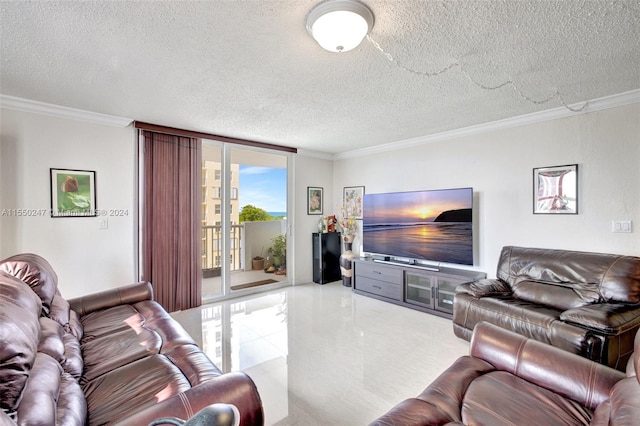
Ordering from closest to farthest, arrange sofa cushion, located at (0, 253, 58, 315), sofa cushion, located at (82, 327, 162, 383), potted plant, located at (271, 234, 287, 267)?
sofa cushion, located at (82, 327, 162, 383) < sofa cushion, located at (0, 253, 58, 315) < potted plant, located at (271, 234, 287, 267)

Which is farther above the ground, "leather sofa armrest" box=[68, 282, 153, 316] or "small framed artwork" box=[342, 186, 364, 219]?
"small framed artwork" box=[342, 186, 364, 219]

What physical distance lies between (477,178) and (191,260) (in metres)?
3.92

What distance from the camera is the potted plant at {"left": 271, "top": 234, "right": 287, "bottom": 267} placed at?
5.38 metres

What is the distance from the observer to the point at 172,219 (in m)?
3.95

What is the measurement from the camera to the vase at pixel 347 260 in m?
5.28

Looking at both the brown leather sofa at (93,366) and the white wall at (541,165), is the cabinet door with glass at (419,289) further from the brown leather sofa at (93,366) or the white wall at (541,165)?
the brown leather sofa at (93,366)

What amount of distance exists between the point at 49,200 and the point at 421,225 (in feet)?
14.2

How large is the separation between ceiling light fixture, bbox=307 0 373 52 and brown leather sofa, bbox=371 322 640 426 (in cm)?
189

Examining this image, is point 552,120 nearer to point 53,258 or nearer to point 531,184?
point 531,184

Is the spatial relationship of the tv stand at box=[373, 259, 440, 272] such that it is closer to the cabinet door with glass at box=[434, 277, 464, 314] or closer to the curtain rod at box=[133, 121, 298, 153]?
the cabinet door with glass at box=[434, 277, 464, 314]

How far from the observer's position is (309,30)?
1803mm

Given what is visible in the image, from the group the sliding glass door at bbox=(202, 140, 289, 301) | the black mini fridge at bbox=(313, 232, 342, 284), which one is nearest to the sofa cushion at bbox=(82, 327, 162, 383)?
the sliding glass door at bbox=(202, 140, 289, 301)

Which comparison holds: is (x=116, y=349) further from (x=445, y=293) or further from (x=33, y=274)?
(x=445, y=293)

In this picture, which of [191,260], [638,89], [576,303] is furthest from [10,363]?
[638,89]
